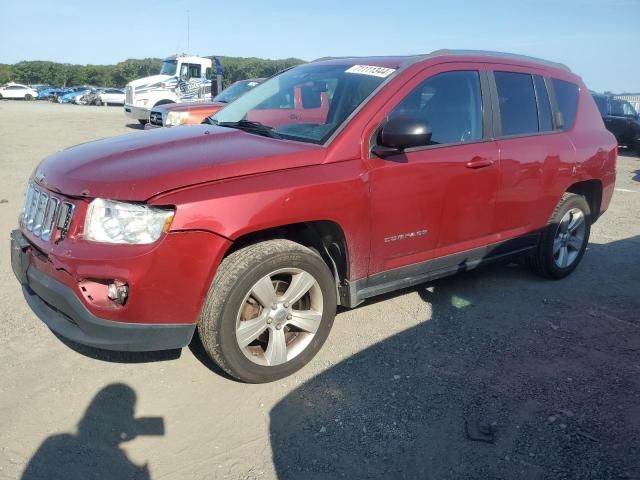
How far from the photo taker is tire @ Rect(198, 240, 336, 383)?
287 cm

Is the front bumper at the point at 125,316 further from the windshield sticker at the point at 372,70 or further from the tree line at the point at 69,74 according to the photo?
the tree line at the point at 69,74

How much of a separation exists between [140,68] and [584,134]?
71.0m

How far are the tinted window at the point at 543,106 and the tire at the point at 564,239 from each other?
2.32 feet

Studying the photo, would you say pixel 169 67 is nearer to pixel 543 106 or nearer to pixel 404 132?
pixel 543 106

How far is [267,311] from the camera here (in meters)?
3.08

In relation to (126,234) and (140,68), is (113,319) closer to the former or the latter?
(126,234)

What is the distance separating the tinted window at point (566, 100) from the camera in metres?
4.64

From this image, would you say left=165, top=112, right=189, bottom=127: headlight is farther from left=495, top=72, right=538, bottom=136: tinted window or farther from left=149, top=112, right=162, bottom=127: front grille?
left=495, top=72, right=538, bottom=136: tinted window

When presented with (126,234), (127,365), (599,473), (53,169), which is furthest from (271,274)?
(599,473)

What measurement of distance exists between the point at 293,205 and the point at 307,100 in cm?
123

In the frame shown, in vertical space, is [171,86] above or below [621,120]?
above

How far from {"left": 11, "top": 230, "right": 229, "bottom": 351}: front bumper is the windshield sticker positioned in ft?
5.89

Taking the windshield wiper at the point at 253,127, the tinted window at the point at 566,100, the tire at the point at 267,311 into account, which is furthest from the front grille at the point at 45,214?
the tinted window at the point at 566,100

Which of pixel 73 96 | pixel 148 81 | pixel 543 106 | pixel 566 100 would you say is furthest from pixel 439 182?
pixel 73 96
